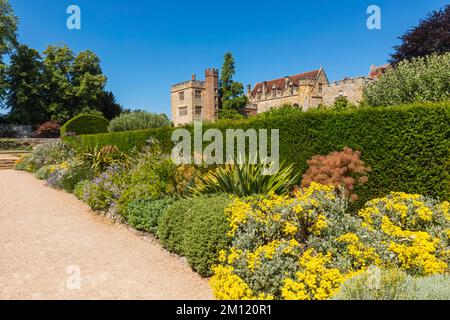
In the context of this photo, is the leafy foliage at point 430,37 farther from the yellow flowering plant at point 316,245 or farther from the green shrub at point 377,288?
the green shrub at point 377,288

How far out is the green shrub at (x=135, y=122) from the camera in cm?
2880

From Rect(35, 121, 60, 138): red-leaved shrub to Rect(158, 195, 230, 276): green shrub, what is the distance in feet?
111

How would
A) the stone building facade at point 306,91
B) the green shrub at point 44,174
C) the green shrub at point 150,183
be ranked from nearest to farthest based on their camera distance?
the green shrub at point 150,183
the green shrub at point 44,174
the stone building facade at point 306,91

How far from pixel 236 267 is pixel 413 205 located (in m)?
3.11

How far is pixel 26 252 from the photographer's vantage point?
5.02 m

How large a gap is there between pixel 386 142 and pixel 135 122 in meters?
26.5

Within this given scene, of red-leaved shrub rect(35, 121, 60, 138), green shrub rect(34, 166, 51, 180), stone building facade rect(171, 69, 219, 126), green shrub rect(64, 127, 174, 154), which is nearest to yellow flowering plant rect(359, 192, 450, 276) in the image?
green shrub rect(64, 127, 174, 154)

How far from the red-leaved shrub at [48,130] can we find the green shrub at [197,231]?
33840mm

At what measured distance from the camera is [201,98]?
141 ft

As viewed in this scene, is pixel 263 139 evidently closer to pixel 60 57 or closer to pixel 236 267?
pixel 236 267

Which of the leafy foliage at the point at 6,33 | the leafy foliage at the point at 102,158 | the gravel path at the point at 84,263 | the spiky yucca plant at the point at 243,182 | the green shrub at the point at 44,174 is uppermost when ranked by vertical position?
the leafy foliage at the point at 6,33

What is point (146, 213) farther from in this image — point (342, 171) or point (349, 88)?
point (349, 88)

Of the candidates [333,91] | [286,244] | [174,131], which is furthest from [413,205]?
[333,91]

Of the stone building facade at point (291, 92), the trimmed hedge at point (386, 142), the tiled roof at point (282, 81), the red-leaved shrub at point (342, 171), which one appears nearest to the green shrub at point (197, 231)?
the red-leaved shrub at point (342, 171)
